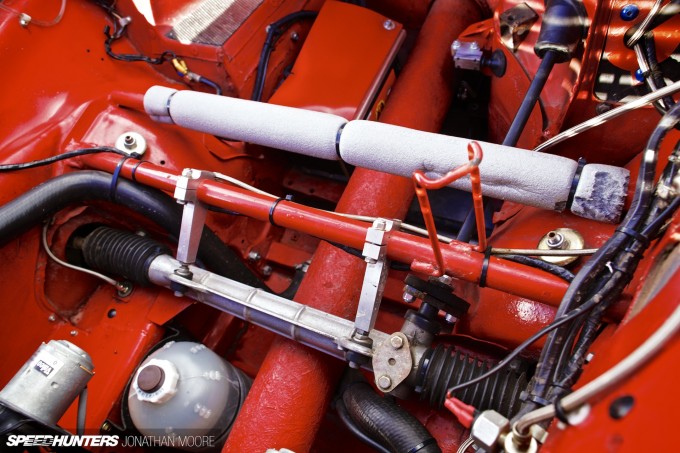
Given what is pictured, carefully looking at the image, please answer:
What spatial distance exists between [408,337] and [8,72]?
1.46m

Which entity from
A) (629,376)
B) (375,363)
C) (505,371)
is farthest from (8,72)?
(629,376)

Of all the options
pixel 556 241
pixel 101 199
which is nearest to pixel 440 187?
pixel 556 241

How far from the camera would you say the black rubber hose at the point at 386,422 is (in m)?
1.15

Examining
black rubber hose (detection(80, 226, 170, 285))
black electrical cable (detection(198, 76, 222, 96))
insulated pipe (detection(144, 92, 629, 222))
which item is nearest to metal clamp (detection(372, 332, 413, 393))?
insulated pipe (detection(144, 92, 629, 222))

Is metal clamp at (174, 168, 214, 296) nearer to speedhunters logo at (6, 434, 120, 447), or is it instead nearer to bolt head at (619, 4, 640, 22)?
speedhunters logo at (6, 434, 120, 447)

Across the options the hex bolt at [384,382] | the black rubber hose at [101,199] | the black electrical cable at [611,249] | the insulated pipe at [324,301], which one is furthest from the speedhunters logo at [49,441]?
the black electrical cable at [611,249]

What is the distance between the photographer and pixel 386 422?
47.4 inches

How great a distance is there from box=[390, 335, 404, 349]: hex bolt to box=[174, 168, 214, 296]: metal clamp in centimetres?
61

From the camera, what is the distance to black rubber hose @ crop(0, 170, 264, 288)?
1445mm

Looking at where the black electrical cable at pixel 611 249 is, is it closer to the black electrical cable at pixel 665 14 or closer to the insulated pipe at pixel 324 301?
the black electrical cable at pixel 665 14

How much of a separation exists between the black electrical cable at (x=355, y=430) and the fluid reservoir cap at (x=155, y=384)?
43 centimetres

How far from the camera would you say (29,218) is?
1.46m

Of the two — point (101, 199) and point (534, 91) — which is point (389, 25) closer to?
point (534, 91)

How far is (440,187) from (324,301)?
27.4 inches
